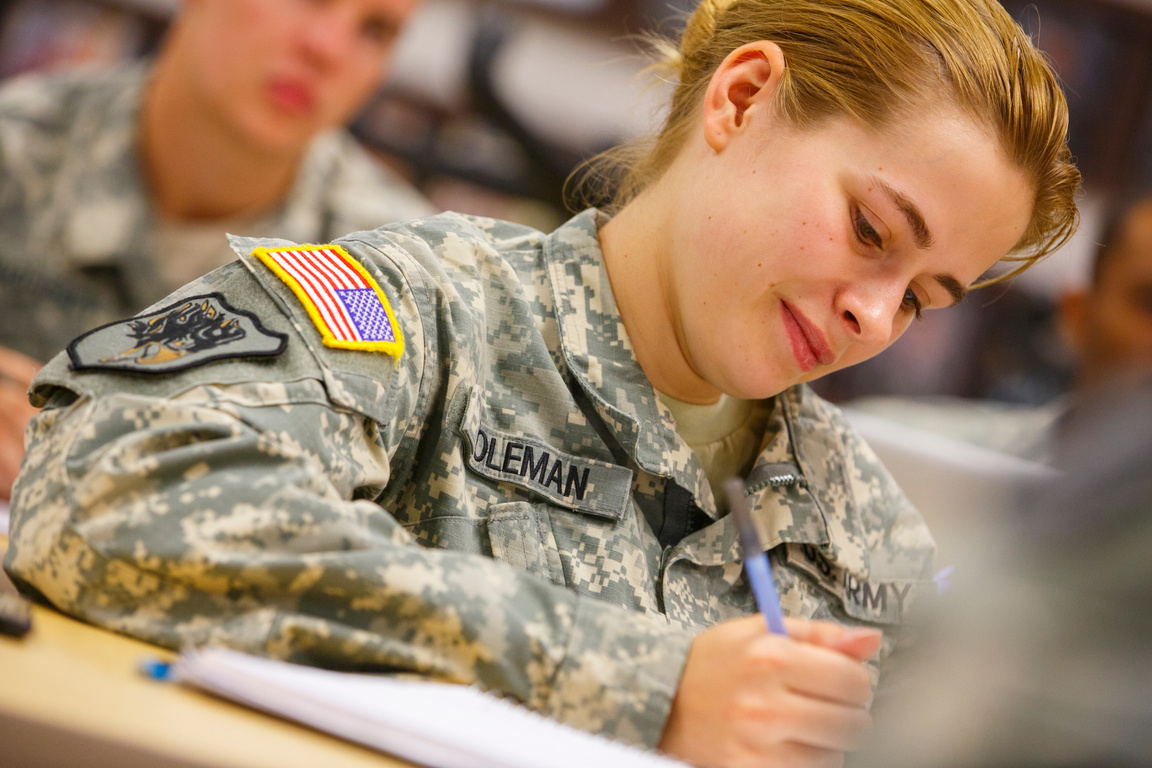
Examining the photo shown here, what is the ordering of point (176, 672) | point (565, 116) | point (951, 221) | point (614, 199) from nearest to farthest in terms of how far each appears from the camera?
point (176, 672)
point (951, 221)
point (614, 199)
point (565, 116)

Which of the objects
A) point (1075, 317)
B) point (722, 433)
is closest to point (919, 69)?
point (722, 433)

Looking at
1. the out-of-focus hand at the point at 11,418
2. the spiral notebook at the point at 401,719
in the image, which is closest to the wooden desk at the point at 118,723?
the spiral notebook at the point at 401,719

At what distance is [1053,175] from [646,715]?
64 cm

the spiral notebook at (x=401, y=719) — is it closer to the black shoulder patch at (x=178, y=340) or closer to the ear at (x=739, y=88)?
the black shoulder patch at (x=178, y=340)

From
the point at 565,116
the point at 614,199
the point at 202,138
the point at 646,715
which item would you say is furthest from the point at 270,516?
the point at 565,116

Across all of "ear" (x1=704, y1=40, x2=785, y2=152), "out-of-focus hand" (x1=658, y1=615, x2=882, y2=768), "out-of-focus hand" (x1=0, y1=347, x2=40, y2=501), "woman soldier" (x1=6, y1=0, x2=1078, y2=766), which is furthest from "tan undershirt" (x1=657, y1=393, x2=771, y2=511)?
"out-of-focus hand" (x1=0, y1=347, x2=40, y2=501)

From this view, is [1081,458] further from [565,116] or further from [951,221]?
[565,116]

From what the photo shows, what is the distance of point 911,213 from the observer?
0.83 m

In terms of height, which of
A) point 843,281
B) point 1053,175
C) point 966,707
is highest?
point 1053,175

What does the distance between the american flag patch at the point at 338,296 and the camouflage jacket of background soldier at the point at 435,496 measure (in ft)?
0.04

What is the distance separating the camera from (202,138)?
207cm

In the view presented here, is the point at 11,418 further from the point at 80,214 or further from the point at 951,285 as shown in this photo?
the point at 951,285

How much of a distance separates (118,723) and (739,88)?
0.74 m

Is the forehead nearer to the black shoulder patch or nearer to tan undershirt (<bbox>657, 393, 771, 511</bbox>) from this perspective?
tan undershirt (<bbox>657, 393, 771, 511</bbox>)
